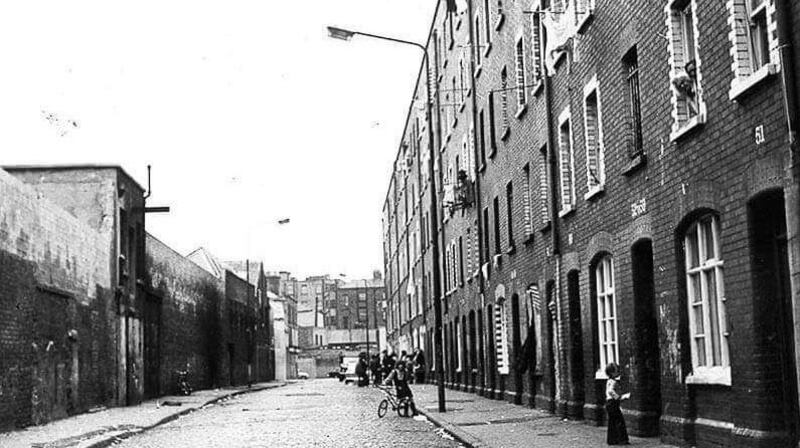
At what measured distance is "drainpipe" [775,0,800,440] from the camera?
10117mm

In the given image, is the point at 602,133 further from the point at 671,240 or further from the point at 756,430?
the point at 756,430

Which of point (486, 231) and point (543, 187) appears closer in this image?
point (543, 187)

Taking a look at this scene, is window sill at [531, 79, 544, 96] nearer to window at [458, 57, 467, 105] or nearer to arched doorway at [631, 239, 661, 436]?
arched doorway at [631, 239, 661, 436]

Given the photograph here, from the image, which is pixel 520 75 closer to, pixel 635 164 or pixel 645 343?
pixel 635 164

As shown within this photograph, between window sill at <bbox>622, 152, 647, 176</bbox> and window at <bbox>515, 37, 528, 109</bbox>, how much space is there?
8.73 meters

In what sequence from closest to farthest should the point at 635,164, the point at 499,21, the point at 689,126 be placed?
the point at 689,126 → the point at 635,164 → the point at 499,21

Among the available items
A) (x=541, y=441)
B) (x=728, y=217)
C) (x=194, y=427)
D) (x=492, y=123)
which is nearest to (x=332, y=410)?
(x=194, y=427)

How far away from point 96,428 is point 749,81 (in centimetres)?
1558

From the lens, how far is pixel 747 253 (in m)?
11.6

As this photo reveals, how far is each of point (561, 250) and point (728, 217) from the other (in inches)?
358

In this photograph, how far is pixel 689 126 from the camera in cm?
1316

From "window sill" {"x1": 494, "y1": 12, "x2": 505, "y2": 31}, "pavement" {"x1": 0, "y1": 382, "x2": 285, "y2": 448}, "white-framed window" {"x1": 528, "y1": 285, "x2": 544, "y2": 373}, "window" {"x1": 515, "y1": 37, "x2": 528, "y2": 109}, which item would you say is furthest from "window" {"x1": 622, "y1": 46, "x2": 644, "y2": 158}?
"window sill" {"x1": 494, "y1": 12, "x2": 505, "y2": 31}

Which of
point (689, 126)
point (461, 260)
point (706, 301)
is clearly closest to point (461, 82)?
point (461, 260)

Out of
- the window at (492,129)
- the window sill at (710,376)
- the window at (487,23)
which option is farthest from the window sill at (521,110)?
the window sill at (710,376)
